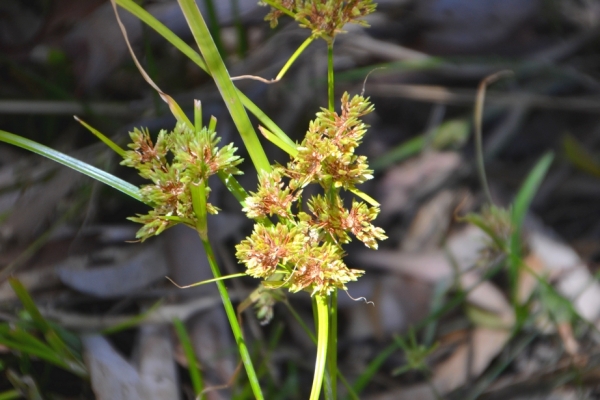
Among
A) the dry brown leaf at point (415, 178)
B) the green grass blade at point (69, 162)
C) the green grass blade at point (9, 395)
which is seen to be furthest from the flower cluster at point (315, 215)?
the dry brown leaf at point (415, 178)

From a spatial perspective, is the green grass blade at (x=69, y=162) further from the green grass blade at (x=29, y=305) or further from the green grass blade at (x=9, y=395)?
the green grass blade at (x=9, y=395)

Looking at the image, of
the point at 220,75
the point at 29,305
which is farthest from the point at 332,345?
the point at 29,305

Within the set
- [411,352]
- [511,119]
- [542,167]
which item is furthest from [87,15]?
[511,119]

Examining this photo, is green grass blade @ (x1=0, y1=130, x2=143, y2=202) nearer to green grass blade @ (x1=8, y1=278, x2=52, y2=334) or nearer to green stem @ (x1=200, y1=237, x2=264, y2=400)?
green stem @ (x1=200, y1=237, x2=264, y2=400)

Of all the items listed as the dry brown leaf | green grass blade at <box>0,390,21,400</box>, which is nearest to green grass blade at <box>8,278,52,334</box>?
green grass blade at <box>0,390,21,400</box>

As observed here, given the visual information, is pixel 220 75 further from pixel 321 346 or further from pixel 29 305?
pixel 29 305

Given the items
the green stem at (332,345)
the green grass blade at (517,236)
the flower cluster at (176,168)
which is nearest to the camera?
the flower cluster at (176,168)
